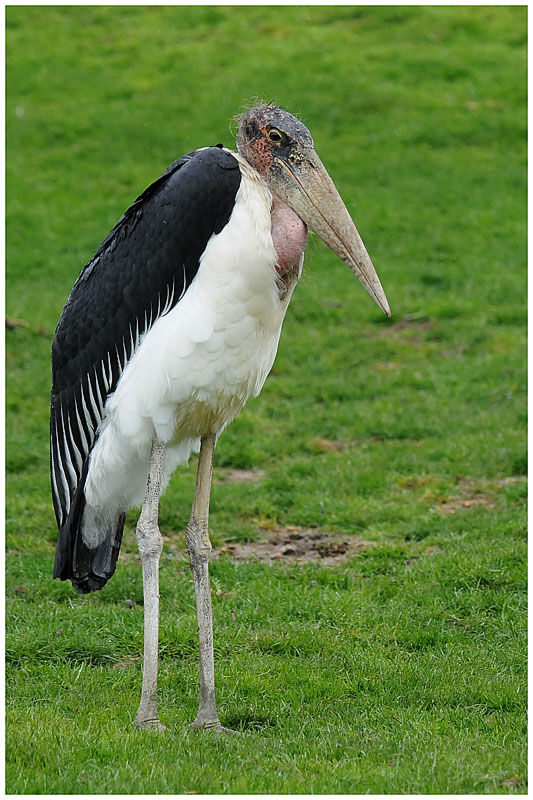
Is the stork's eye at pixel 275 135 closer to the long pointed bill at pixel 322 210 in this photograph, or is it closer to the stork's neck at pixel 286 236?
the long pointed bill at pixel 322 210

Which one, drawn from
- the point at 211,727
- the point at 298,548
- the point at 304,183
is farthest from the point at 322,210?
the point at 298,548

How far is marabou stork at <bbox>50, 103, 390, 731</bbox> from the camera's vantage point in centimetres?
469

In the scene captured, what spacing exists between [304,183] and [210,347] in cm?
87

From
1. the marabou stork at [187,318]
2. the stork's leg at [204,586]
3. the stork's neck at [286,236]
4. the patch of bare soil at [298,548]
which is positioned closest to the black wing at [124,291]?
the marabou stork at [187,318]

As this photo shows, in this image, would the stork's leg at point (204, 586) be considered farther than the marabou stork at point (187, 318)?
Yes

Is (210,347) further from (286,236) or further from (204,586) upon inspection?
(204,586)

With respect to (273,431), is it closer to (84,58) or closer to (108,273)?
(108,273)

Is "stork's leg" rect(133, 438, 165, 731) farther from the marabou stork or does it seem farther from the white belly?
the white belly

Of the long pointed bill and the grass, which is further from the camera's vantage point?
the long pointed bill

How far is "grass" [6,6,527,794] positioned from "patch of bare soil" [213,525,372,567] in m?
0.12

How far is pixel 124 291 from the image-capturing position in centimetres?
494

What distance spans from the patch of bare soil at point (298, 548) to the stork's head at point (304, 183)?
2.70 metres

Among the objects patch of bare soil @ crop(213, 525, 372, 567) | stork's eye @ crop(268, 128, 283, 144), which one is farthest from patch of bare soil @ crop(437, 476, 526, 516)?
stork's eye @ crop(268, 128, 283, 144)

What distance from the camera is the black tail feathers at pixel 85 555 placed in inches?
213
